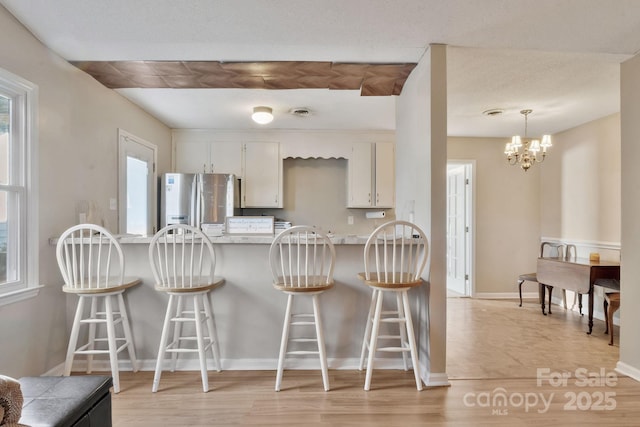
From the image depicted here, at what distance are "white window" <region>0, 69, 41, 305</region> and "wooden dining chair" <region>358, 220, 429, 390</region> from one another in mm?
2194

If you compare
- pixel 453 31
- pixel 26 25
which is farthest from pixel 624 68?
pixel 26 25

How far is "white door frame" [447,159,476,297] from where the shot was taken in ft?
15.3

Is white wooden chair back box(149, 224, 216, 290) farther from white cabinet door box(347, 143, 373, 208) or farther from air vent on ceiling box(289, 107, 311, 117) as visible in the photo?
white cabinet door box(347, 143, 373, 208)

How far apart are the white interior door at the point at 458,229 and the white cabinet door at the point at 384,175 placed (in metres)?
1.16

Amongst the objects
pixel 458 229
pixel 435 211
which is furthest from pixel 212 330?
pixel 458 229

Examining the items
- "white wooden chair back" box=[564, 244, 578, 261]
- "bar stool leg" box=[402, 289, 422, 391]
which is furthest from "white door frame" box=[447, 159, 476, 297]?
"bar stool leg" box=[402, 289, 422, 391]

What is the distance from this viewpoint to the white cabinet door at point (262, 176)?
4449 mm

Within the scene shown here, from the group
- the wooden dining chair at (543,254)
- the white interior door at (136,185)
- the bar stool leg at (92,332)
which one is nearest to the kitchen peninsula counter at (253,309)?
the bar stool leg at (92,332)

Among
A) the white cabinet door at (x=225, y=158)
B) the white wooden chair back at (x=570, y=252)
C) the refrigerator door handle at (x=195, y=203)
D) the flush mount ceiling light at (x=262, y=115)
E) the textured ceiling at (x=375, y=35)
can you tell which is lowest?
the white wooden chair back at (x=570, y=252)

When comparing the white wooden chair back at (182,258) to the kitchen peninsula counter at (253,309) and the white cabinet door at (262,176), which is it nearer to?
the kitchen peninsula counter at (253,309)

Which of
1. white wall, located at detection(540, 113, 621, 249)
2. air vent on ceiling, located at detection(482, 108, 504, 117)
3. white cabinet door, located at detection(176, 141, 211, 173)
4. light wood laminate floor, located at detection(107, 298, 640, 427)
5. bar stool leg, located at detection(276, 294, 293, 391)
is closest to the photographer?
light wood laminate floor, located at detection(107, 298, 640, 427)

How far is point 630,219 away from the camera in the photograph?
2.35 meters

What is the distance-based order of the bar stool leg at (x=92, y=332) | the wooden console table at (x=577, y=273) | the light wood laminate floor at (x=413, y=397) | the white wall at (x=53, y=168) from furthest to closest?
the wooden console table at (x=577, y=273)
the bar stool leg at (x=92, y=332)
the white wall at (x=53, y=168)
the light wood laminate floor at (x=413, y=397)

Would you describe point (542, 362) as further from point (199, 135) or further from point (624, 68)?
point (199, 135)
